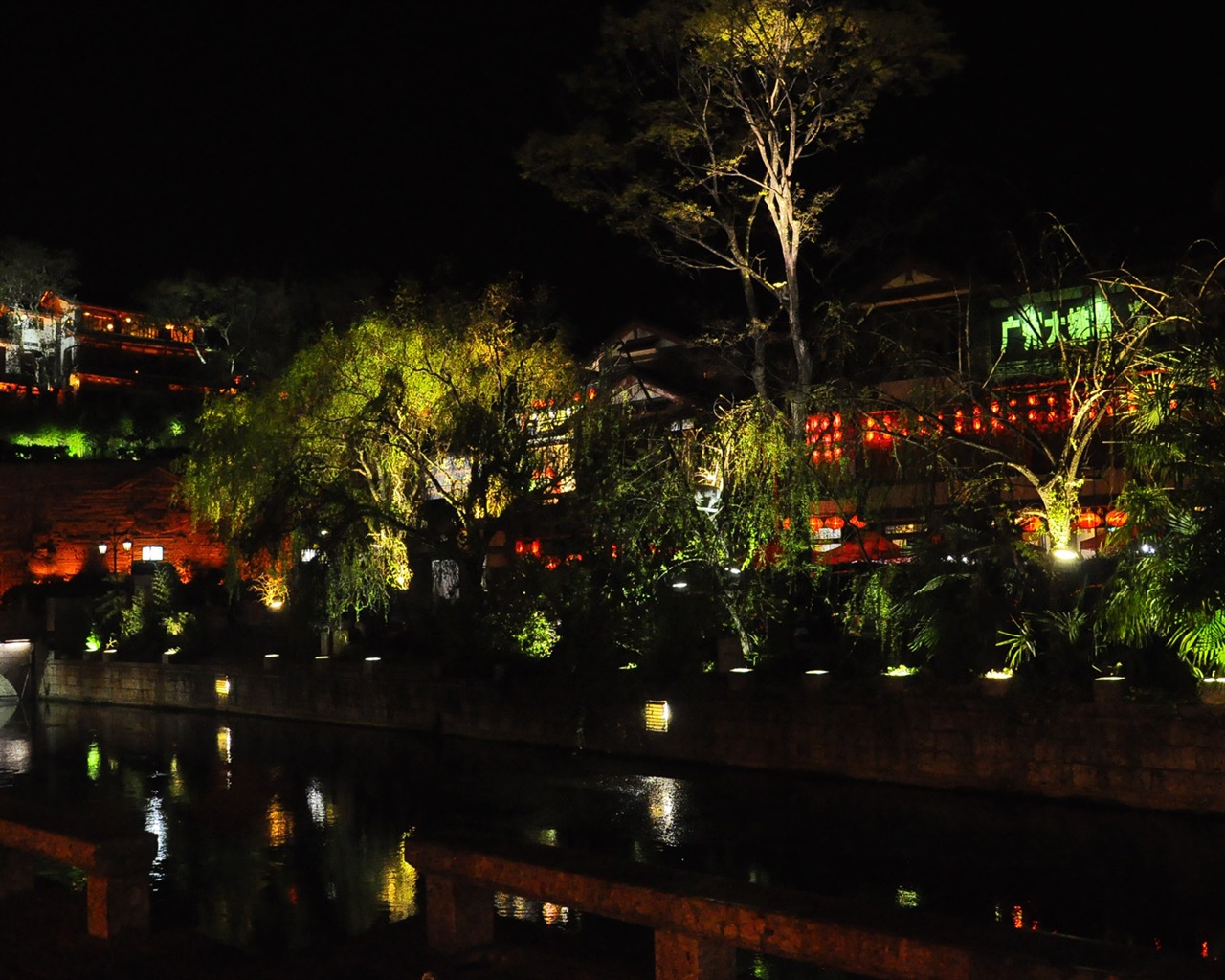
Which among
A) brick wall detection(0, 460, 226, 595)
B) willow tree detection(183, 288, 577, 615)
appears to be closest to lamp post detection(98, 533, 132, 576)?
brick wall detection(0, 460, 226, 595)

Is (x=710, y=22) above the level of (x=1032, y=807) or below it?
above

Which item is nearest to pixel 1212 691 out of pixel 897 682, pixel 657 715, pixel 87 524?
pixel 897 682

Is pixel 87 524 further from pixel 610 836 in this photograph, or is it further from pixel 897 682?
pixel 610 836

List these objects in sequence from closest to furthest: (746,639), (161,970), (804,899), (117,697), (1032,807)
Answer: (804,899) < (161,970) < (1032,807) < (746,639) < (117,697)

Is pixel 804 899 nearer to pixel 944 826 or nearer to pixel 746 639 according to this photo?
pixel 944 826

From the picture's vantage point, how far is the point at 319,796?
52.7 feet

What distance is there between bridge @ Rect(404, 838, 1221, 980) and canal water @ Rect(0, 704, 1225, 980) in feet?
1.51

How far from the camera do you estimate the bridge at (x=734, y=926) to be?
15.7 ft

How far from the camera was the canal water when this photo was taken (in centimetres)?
940

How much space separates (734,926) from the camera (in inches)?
225

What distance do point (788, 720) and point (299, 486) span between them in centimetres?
1051

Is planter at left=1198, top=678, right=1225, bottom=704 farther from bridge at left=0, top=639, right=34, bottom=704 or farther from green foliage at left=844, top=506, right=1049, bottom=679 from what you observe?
bridge at left=0, top=639, right=34, bottom=704

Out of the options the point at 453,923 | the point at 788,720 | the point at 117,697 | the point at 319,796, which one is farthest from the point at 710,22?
the point at 117,697

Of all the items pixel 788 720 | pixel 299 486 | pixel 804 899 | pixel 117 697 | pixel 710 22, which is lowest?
pixel 117 697
